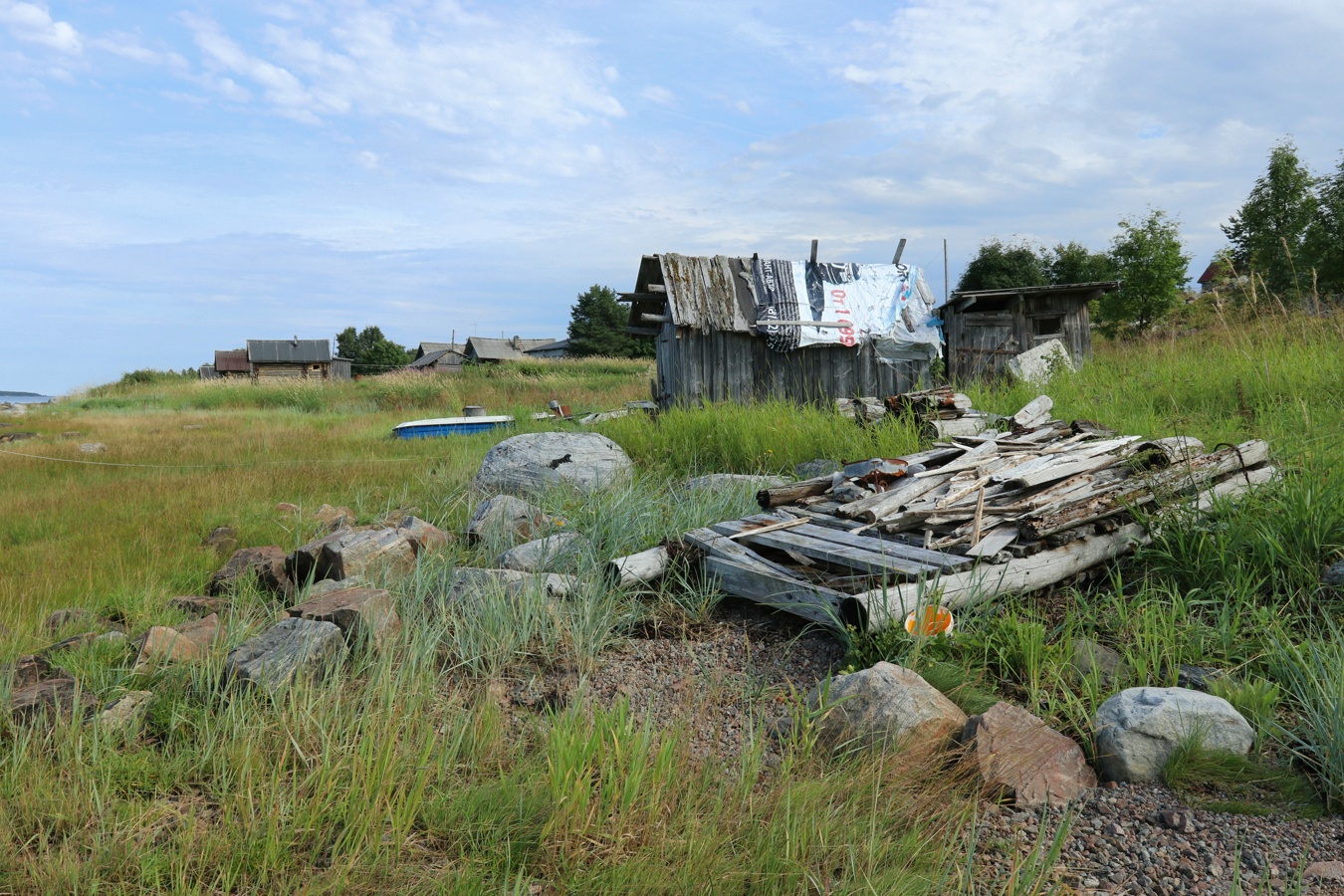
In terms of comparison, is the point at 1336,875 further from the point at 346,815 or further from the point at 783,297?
the point at 783,297

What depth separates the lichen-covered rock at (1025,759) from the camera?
293 cm

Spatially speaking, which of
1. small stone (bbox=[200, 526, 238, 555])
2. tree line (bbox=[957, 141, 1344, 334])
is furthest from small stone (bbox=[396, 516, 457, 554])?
tree line (bbox=[957, 141, 1344, 334])

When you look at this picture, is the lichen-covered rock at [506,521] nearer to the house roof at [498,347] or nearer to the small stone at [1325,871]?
the small stone at [1325,871]

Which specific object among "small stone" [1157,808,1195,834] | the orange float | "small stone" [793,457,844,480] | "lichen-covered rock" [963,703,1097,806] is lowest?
"small stone" [1157,808,1195,834]

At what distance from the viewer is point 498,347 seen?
6106 centimetres

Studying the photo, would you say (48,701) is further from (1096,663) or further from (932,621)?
(1096,663)

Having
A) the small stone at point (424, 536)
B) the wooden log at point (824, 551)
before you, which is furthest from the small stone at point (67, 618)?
the wooden log at point (824, 551)

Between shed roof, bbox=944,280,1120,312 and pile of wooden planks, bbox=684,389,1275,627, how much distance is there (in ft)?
34.7

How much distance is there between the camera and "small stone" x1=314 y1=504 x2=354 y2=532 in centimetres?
743

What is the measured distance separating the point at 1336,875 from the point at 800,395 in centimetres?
1228

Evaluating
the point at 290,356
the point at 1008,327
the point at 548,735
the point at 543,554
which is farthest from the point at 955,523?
the point at 290,356

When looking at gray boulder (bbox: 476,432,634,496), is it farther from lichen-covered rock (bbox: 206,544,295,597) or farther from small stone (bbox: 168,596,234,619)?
small stone (bbox: 168,596,234,619)

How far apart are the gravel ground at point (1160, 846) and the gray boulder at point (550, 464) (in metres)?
5.55

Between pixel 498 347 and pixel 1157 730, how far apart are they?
60482 mm
